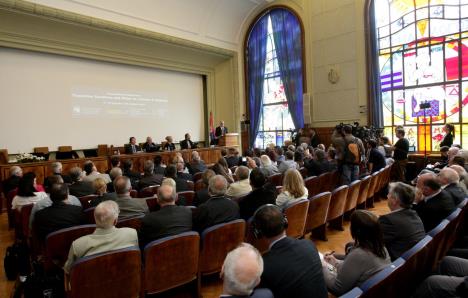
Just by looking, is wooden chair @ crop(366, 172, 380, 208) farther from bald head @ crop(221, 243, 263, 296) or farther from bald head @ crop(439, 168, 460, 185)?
bald head @ crop(221, 243, 263, 296)

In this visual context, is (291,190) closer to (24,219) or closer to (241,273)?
(241,273)

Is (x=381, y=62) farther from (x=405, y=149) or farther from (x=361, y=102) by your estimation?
(x=405, y=149)

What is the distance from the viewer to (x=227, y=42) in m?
12.7

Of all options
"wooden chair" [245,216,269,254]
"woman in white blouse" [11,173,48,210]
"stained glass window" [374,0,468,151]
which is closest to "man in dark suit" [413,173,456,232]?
"wooden chair" [245,216,269,254]

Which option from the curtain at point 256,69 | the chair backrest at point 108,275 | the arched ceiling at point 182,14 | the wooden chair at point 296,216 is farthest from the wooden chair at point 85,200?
the curtain at point 256,69

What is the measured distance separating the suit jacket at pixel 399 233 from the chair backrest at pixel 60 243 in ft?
7.39

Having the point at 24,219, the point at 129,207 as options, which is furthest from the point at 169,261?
the point at 24,219

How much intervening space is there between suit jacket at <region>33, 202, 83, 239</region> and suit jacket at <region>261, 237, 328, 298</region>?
2102 mm

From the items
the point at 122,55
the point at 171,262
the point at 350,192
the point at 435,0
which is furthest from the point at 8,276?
the point at 435,0

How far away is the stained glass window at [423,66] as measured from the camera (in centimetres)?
846

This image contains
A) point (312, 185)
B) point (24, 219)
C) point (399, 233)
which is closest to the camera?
point (399, 233)

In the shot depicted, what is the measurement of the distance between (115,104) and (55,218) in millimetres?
8094

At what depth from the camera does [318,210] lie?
3.69 meters

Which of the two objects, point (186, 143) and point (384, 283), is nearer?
point (384, 283)
